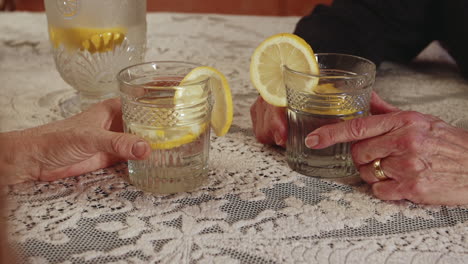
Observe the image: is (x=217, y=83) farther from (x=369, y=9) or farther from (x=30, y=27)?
(x=30, y=27)

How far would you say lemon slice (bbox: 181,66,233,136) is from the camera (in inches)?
32.3

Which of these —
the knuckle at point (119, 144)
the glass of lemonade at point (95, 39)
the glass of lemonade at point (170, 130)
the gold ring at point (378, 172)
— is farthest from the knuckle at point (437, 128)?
the glass of lemonade at point (95, 39)

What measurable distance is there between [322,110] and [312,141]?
0.19 feet

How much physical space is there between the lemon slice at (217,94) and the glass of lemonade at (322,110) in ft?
0.35

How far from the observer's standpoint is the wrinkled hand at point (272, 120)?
937mm

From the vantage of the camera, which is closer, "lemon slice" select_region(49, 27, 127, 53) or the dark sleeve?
"lemon slice" select_region(49, 27, 127, 53)

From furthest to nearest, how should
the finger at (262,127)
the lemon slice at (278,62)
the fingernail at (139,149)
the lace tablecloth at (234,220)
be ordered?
the finger at (262,127)
the lemon slice at (278,62)
the fingernail at (139,149)
the lace tablecloth at (234,220)

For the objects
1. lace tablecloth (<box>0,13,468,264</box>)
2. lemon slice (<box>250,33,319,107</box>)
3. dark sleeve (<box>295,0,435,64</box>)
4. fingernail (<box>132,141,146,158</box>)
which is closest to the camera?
lace tablecloth (<box>0,13,468,264</box>)

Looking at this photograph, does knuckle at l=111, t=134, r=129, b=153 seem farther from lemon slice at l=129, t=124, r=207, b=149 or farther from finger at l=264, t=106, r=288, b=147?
finger at l=264, t=106, r=288, b=147

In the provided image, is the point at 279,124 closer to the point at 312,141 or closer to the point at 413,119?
the point at 312,141

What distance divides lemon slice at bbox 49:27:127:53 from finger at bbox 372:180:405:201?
0.60m

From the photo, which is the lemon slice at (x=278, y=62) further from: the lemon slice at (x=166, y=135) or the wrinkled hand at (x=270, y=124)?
the lemon slice at (x=166, y=135)

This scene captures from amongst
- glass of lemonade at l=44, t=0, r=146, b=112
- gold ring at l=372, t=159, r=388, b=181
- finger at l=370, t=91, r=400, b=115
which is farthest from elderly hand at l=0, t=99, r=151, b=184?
finger at l=370, t=91, r=400, b=115


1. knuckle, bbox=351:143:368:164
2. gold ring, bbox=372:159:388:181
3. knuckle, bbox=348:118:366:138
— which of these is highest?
knuckle, bbox=348:118:366:138
